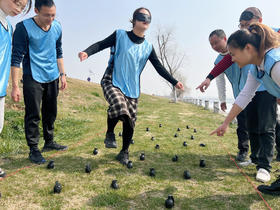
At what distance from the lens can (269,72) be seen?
117 inches

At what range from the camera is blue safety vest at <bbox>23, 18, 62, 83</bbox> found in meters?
4.48

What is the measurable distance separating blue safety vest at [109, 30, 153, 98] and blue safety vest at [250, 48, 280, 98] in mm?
2176

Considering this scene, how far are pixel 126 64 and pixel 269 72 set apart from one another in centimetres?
255

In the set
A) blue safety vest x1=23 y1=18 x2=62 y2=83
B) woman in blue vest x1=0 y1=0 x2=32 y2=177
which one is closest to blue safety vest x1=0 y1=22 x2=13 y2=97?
woman in blue vest x1=0 y1=0 x2=32 y2=177

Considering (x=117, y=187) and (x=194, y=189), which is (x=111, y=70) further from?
(x=194, y=189)

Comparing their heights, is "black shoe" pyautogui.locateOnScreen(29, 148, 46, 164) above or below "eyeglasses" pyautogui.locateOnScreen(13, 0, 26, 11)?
below

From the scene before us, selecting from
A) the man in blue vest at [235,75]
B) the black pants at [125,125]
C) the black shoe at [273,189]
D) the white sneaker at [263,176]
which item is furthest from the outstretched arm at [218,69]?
the black shoe at [273,189]

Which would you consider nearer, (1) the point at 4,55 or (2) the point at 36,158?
(1) the point at 4,55

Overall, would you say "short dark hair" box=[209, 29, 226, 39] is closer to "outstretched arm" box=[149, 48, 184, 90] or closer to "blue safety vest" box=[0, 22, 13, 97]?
"outstretched arm" box=[149, 48, 184, 90]

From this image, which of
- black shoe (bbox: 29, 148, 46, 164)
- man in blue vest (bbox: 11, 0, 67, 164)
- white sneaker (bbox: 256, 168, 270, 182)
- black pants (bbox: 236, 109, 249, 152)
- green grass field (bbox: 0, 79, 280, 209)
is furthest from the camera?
black pants (bbox: 236, 109, 249, 152)

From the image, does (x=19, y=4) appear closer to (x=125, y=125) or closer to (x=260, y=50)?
(x=125, y=125)

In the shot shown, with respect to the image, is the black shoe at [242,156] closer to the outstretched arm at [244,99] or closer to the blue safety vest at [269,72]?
the outstretched arm at [244,99]

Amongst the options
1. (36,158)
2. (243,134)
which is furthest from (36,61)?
(243,134)

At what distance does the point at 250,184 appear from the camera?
3.85 meters
